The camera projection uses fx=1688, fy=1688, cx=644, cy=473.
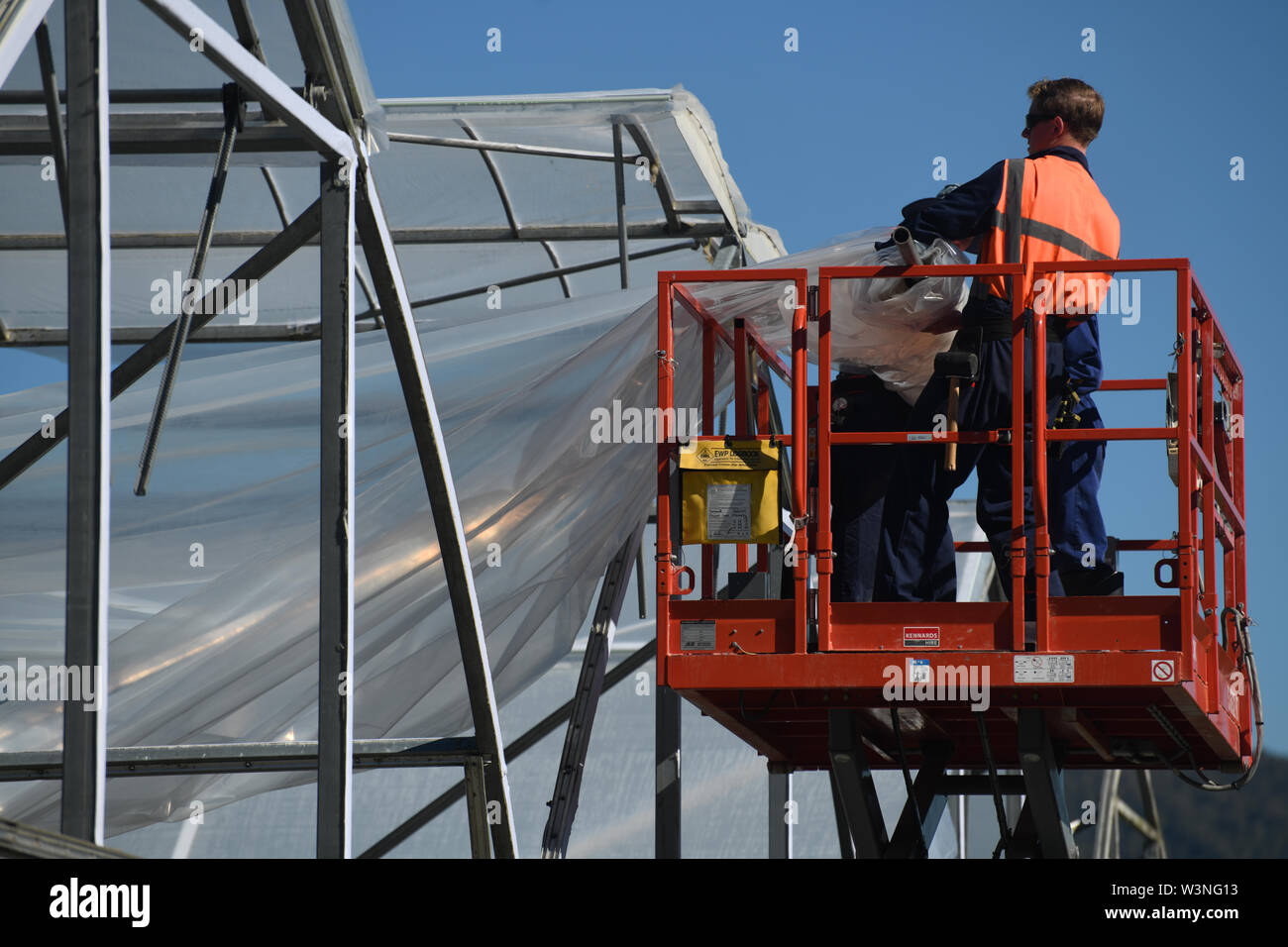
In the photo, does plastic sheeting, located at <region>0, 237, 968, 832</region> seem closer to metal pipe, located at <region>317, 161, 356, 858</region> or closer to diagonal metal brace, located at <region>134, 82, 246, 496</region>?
metal pipe, located at <region>317, 161, 356, 858</region>

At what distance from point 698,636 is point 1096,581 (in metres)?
1.59

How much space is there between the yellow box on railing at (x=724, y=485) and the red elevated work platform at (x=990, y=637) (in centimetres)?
7

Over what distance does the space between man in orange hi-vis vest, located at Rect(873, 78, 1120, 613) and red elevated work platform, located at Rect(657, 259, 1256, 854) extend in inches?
7.5

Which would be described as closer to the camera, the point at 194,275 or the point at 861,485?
the point at 194,275

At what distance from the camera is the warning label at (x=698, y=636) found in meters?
6.73

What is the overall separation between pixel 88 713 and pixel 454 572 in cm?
319

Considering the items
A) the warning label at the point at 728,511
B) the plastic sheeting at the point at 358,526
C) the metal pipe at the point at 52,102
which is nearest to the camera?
the metal pipe at the point at 52,102

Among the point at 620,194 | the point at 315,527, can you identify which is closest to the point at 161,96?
the point at 315,527

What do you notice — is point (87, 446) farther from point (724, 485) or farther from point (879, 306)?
point (879, 306)

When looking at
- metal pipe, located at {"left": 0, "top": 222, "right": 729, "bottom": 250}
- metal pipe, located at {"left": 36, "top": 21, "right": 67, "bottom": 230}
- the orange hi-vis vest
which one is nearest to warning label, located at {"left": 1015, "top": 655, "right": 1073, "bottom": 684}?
the orange hi-vis vest

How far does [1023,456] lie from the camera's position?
6629mm

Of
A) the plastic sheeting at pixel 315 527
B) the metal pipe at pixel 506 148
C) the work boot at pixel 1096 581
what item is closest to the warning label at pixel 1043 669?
the work boot at pixel 1096 581

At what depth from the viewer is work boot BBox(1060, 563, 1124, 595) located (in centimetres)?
667

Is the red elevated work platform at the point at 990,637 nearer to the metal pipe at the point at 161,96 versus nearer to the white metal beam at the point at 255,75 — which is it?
the white metal beam at the point at 255,75
